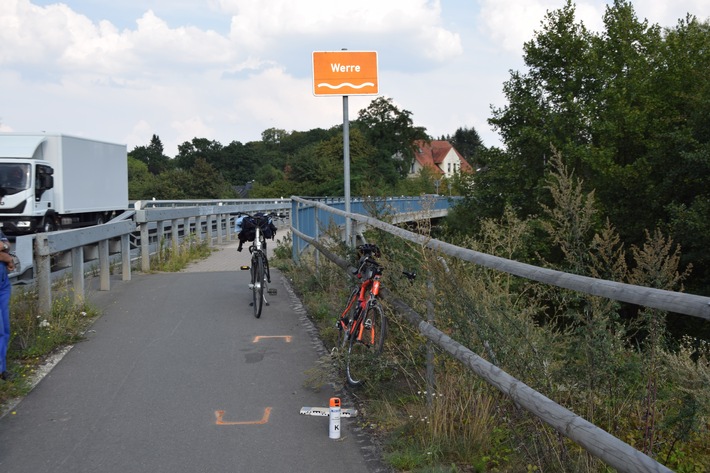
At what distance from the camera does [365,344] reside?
600cm

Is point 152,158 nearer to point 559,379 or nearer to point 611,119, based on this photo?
point 611,119

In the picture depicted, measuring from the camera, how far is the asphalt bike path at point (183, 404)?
4.79 meters

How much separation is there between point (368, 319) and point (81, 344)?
140 inches

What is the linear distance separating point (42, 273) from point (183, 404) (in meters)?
3.00

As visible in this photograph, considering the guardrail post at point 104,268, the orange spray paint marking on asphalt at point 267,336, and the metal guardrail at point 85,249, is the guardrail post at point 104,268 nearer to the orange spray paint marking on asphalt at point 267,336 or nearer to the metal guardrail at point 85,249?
the metal guardrail at point 85,249

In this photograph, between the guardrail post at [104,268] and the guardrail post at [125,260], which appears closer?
the guardrail post at [104,268]

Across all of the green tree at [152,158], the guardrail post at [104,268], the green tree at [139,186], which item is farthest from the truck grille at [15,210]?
the green tree at [152,158]

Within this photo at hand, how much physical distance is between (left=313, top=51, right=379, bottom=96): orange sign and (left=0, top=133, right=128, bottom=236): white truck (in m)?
11.2

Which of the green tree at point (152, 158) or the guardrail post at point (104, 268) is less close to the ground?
the green tree at point (152, 158)

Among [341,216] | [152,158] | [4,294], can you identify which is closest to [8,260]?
[4,294]

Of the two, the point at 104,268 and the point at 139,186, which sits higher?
the point at 139,186

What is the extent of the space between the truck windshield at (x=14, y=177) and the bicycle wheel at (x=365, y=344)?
1655 cm

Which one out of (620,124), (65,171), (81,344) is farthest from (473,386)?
(620,124)

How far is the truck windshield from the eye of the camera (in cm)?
2008
